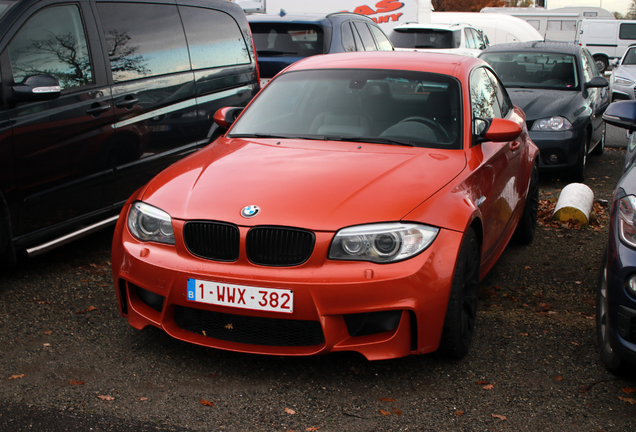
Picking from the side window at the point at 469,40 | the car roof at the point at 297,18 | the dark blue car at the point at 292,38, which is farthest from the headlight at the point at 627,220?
the side window at the point at 469,40

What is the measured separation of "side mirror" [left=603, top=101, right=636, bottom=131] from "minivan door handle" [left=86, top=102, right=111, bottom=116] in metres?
3.27

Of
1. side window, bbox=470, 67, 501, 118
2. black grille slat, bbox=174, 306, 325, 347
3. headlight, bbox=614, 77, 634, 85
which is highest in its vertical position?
side window, bbox=470, 67, 501, 118

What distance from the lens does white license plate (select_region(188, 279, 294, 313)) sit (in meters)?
2.88

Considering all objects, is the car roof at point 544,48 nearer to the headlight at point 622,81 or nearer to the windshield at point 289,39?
the windshield at point 289,39

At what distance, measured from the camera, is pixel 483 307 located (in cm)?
410

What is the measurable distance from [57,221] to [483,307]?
2.80 meters

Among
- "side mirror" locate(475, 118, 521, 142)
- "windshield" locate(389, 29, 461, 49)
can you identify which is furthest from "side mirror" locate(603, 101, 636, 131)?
"windshield" locate(389, 29, 461, 49)

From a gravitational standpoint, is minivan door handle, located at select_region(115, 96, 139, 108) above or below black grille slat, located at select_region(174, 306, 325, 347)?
above

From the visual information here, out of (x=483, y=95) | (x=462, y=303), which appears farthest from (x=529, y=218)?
(x=462, y=303)

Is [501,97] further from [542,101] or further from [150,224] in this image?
[150,224]

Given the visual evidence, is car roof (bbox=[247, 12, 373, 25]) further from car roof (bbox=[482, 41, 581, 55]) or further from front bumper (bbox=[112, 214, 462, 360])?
front bumper (bbox=[112, 214, 462, 360])

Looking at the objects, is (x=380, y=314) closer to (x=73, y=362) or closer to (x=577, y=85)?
(x=73, y=362)

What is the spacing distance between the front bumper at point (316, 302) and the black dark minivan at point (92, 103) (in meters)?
1.28

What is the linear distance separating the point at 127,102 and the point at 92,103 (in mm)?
348
